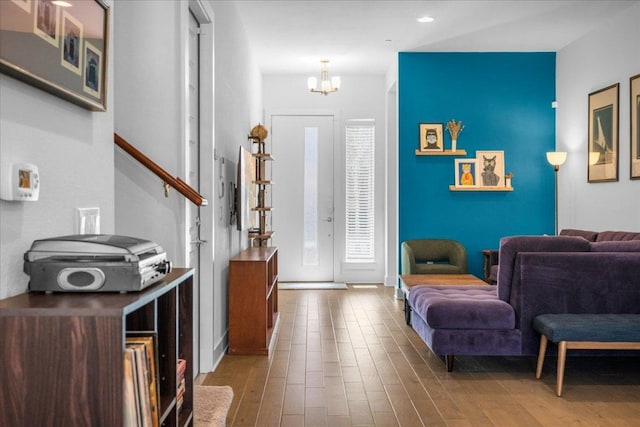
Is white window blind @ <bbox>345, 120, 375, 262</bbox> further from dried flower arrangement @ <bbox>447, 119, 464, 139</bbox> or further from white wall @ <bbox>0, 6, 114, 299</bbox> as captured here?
white wall @ <bbox>0, 6, 114, 299</bbox>

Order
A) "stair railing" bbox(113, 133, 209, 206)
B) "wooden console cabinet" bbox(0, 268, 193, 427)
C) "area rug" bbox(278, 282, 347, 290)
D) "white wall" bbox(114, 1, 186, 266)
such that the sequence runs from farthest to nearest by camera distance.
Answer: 1. "area rug" bbox(278, 282, 347, 290)
2. "white wall" bbox(114, 1, 186, 266)
3. "stair railing" bbox(113, 133, 209, 206)
4. "wooden console cabinet" bbox(0, 268, 193, 427)

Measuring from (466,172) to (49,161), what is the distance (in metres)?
6.24

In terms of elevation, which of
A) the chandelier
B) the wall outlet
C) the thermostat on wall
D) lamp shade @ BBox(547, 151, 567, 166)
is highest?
the chandelier

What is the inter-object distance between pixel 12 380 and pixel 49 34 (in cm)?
85

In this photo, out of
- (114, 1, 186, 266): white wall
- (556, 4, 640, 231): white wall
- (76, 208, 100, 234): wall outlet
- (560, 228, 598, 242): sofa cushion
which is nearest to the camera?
(76, 208, 100, 234): wall outlet

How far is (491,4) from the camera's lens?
18.1 ft

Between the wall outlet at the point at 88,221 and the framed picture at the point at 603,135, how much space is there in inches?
212

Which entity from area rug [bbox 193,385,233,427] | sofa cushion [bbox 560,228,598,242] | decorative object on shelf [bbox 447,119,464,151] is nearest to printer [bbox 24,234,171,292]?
area rug [bbox 193,385,233,427]

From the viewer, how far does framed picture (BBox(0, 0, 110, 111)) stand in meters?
1.35

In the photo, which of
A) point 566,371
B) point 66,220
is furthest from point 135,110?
point 566,371

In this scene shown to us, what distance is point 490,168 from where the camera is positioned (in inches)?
287

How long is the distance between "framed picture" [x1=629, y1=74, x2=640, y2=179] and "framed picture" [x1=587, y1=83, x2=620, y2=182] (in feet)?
0.90

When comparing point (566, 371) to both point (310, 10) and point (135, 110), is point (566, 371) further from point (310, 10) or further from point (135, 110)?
point (310, 10)

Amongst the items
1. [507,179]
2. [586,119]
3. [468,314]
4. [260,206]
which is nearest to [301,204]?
[260,206]
